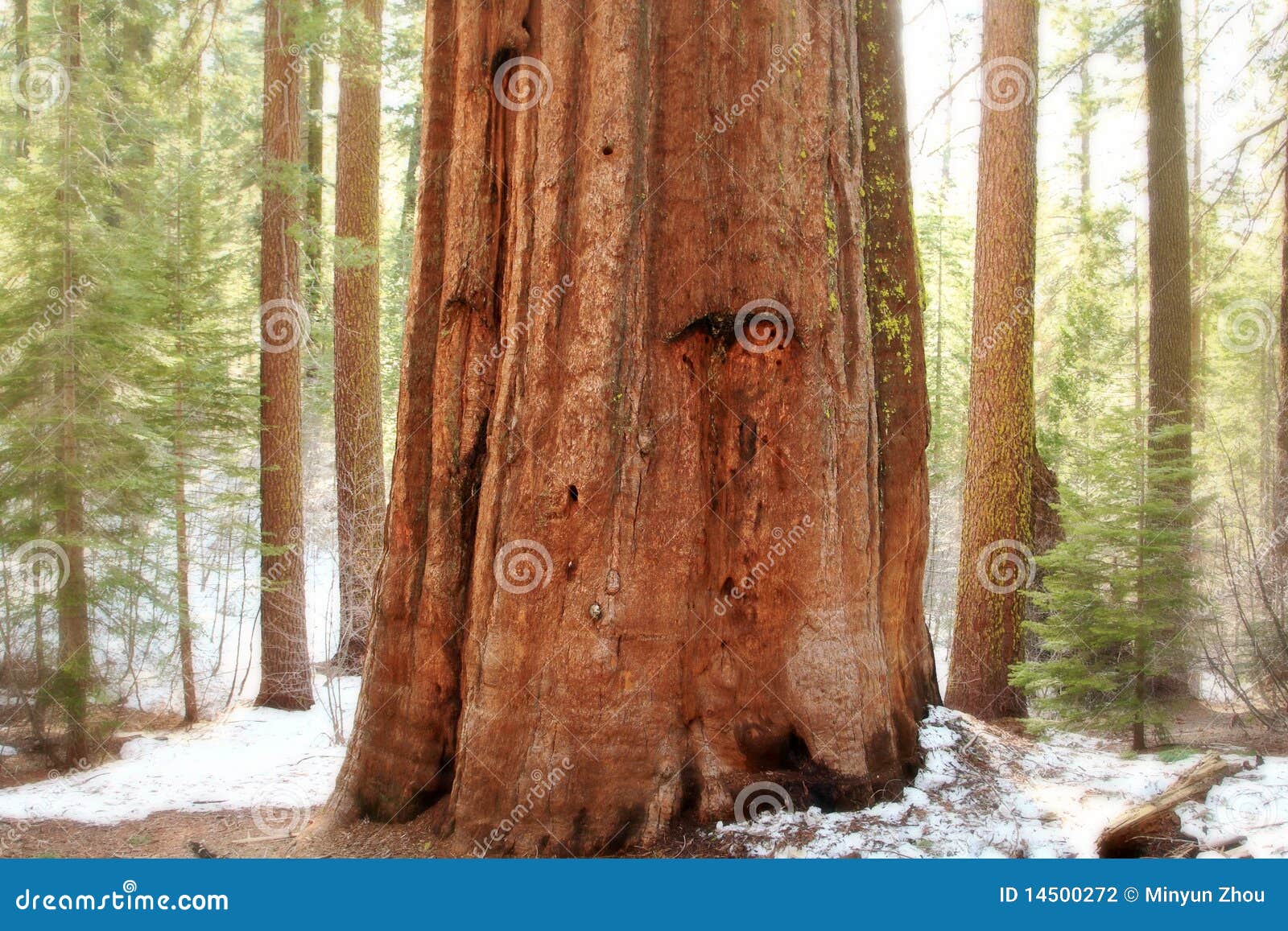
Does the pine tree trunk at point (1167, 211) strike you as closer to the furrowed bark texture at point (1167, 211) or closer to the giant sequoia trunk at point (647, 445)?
the furrowed bark texture at point (1167, 211)

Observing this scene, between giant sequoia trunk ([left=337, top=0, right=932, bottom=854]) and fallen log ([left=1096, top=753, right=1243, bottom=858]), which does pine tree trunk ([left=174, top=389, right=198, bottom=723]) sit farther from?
fallen log ([left=1096, top=753, right=1243, bottom=858])

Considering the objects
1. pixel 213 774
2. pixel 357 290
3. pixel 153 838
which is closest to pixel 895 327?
pixel 153 838

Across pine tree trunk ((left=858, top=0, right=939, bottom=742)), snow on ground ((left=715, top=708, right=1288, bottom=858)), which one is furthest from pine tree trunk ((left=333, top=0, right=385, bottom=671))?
snow on ground ((left=715, top=708, right=1288, bottom=858))

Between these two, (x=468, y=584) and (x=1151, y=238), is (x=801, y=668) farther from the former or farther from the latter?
(x=1151, y=238)

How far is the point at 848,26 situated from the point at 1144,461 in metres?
3.89

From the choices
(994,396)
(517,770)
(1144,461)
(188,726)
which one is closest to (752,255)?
(517,770)

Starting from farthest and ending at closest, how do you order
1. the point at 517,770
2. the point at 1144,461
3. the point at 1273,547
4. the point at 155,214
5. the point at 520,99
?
1. the point at 155,214
2. the point at 1273,547
3. the point at 1144,461
4. the point at 520,99
5. the point at 517,770

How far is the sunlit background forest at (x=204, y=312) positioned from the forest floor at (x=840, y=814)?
64 cm

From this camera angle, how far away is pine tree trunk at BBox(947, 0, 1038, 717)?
26.3ft

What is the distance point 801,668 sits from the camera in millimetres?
4191

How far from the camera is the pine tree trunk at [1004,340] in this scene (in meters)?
8.02

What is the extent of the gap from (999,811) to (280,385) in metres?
8.97

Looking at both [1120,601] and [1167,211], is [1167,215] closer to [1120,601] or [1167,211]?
[1167,211]

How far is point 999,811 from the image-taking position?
4.34 metres
